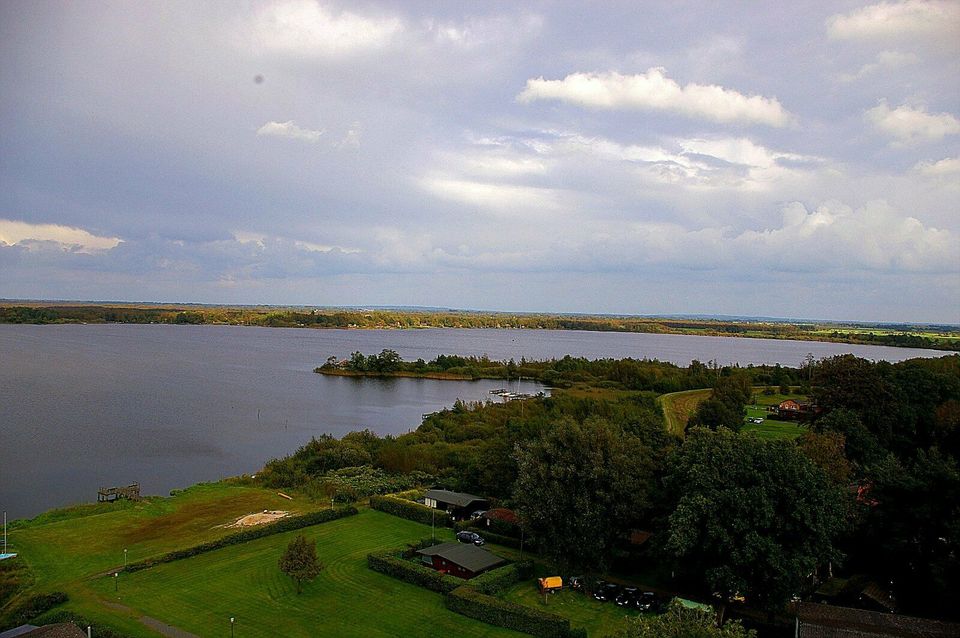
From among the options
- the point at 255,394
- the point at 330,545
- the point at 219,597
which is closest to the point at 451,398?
the point at 255,394

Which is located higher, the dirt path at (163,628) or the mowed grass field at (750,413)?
the mowed grass field at (750,413)

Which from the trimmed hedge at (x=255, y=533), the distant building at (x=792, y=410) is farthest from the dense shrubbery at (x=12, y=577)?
the distant building at (x=792, y=410)

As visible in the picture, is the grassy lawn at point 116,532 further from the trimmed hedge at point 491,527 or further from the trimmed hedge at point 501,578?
the trimmed hedge at point 501,578

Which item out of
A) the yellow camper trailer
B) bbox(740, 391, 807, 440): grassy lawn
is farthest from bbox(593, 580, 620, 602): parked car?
bbox(740, 391, 807, 440): grassy lawn

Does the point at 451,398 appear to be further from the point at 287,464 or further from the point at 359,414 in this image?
the point at 287,464

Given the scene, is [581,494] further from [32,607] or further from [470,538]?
[32,607]

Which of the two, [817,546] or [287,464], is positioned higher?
[817,546]

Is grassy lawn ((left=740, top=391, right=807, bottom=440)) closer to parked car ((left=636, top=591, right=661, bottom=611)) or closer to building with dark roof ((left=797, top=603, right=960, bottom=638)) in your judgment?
parked car ((left=636, top=591, right=661, bottom=611))
